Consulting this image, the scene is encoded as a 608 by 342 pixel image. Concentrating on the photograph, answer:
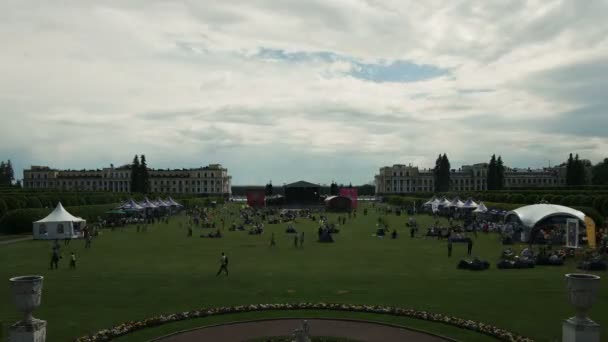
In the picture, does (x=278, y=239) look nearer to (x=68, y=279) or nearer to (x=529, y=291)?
(x=68, y=279)

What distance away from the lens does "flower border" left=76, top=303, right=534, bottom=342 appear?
1485 cm

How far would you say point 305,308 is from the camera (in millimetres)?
17953

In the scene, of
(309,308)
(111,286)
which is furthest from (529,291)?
(111,286)

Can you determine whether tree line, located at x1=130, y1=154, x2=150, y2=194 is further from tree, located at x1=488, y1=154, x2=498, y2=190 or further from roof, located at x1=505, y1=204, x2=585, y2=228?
roof, located at x1=505, y1=204, x2=585, y2=228

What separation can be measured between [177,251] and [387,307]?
69.6 feet

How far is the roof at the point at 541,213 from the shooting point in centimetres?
3925

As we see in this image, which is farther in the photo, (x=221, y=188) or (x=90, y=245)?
(x=221, y=188)

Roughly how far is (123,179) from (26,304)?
186 metres

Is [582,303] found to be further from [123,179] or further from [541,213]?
[123,179]

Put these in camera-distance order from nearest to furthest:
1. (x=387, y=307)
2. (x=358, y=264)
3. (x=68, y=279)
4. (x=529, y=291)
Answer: (x=387, y=307) → (x=529, y=291) → (x=68, y=279) → (x=358, y=264)

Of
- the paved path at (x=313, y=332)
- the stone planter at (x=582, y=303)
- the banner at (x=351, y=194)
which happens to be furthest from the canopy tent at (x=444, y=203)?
the stone planter at (x=582, y=303)

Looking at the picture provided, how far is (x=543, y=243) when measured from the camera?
39.8m

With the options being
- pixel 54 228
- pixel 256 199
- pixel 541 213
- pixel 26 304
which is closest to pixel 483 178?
pixel 256 199

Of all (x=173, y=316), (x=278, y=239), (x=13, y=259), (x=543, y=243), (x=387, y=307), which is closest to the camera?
(x=173, y=316)
